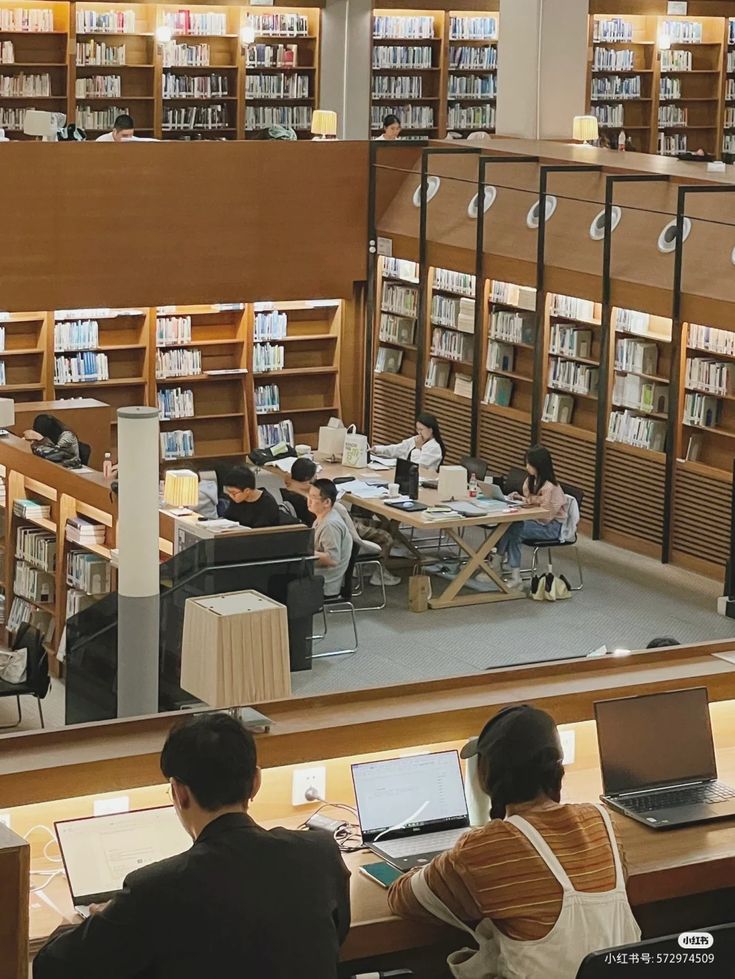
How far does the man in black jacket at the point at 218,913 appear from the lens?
3400 mm

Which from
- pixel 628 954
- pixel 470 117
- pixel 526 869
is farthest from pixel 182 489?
pixel 470 117

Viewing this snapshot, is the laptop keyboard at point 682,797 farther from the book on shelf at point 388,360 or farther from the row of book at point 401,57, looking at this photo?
the row of book at point 401,57

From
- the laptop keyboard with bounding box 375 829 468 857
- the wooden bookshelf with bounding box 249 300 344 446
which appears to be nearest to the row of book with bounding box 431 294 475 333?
the wooden bookshelf with bounding box 249 300 344 446

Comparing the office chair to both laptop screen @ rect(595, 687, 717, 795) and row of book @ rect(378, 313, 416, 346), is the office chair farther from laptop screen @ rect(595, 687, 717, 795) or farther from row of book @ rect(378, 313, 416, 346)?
laptop screen @ rect(595, 687, 717, 795)

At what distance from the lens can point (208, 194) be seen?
46.9ft

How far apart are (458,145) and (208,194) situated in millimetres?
2229

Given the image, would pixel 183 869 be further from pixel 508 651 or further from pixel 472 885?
pixel 508 651

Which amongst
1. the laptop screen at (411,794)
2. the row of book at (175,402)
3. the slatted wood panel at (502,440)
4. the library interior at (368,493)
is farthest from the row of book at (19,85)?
the laptop screen at (411,794)

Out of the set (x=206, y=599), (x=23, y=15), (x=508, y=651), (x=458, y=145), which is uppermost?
(x=23, y=15)

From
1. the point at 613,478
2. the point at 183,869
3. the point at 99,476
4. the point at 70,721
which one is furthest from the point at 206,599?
the point at 613,478

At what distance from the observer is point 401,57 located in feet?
60.0

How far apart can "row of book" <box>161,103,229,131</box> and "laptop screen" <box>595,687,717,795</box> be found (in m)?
13.2

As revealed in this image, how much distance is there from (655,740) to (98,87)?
13.2 m

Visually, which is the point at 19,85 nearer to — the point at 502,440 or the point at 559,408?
the point at 502,440
